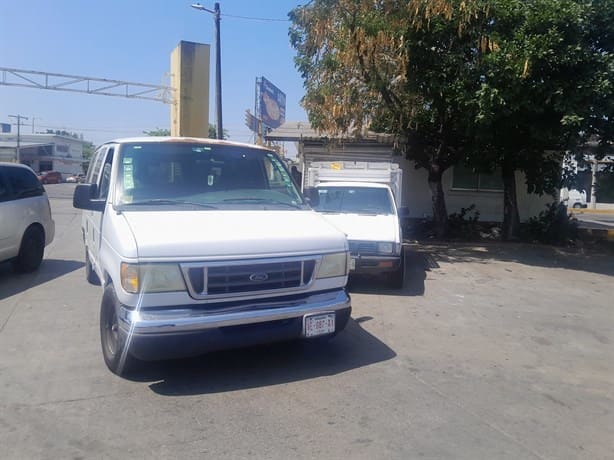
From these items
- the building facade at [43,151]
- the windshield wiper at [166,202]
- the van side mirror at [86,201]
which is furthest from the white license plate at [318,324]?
the building facade at [43,151]

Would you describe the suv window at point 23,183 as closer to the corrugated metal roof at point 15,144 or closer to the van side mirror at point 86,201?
the van side mirror at point 86,201

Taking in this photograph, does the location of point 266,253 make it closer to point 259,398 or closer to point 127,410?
point 259,398

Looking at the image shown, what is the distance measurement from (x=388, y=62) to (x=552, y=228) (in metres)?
7.00

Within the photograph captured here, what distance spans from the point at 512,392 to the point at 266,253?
2.42 meters

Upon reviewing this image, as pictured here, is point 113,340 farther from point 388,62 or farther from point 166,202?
point 388,62

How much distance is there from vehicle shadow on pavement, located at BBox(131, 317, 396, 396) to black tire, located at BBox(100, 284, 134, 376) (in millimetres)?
178

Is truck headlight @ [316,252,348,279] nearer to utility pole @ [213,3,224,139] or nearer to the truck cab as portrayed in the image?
the truck cab

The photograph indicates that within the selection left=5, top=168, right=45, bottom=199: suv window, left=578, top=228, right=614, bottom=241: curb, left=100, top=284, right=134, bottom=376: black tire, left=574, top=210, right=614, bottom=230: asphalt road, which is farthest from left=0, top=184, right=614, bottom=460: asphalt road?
left=574, top=210, right=614, bottom=230: asphalt road

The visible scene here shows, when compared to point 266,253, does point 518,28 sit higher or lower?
higher

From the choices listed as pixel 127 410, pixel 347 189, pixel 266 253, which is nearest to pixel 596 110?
pixel 347 189

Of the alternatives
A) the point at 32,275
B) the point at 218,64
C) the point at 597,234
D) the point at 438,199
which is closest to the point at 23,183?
the point at 32,275

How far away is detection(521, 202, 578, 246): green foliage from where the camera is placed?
1469cm

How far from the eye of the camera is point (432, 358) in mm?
5348

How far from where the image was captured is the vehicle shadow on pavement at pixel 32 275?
770 cm
